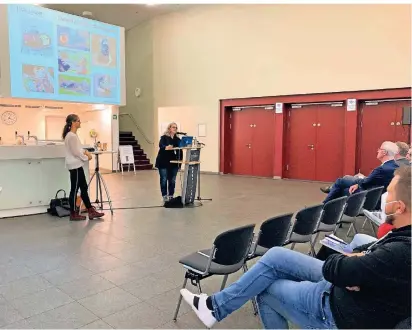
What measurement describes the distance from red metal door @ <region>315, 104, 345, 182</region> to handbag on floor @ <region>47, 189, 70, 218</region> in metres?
7.03

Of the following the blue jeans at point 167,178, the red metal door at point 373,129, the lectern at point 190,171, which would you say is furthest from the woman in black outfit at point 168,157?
the red metal door at point 373,129

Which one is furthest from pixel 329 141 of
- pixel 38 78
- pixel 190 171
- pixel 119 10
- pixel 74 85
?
pixel 119 10

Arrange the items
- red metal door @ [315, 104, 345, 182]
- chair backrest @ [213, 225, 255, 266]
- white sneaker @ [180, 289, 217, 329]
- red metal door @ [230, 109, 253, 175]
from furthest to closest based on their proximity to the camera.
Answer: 1. red metal door @ [230, 109, 253, 175]
2. red metal door @ [315, 104, 345, 182]
3. chair backrest @ [213, 225, 255, 266]
4. white sneaker @ [180, 289, 217, 329]

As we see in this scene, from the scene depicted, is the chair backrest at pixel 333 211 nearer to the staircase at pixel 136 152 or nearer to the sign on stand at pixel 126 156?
the sign on stand at pixel 126 156

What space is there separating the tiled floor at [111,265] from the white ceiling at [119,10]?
8041mm

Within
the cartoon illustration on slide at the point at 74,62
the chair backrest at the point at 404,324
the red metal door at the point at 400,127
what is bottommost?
the chair backrest at the point at 404,324

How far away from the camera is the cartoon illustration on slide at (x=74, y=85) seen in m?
8.74

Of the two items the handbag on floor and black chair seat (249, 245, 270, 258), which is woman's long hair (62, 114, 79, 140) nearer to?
the handbag on floor

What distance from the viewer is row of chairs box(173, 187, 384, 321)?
2375mm

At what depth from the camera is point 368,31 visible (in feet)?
29.5

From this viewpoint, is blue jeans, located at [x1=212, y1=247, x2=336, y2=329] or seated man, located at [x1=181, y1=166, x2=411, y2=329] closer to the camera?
seated man, located at [x1=181, y1=166, x2=411, y2=329]

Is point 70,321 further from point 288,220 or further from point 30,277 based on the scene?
point 288,220

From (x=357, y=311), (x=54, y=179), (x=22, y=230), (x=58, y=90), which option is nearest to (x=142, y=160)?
(x=58, y=90)

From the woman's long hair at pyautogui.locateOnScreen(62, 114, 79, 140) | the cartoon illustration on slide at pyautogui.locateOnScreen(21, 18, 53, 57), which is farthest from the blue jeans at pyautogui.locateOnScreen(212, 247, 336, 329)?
the cartoon illustration on slide at pyautogui.locateOnScreen(21, 18, 53, 57)
